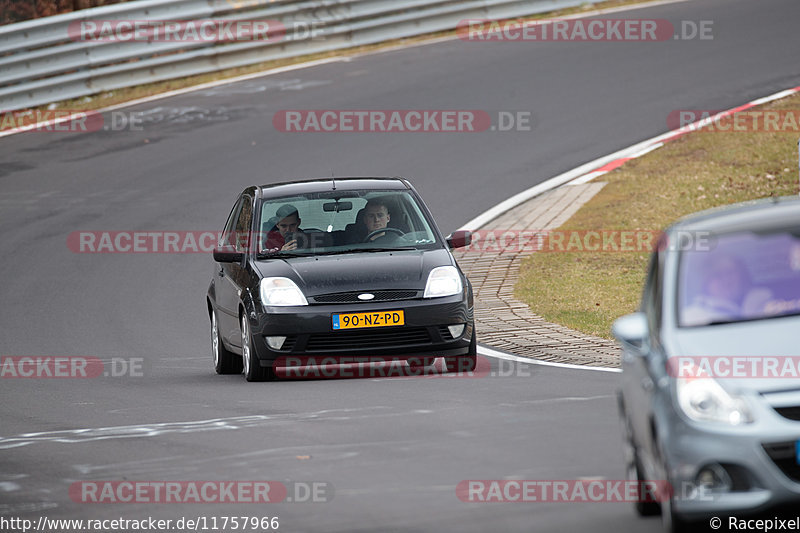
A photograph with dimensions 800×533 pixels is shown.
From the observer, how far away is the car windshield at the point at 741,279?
20.7 feet

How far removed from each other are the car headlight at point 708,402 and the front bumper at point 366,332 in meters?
5.95

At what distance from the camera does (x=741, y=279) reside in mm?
6465

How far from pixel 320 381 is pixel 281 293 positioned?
2.54 ft

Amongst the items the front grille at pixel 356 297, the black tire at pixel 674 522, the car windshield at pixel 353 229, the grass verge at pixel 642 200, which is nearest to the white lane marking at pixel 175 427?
the front grille at pixel 356 297

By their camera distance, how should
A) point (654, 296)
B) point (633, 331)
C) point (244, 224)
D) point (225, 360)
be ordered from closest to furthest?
point (633, 331)
point (654, 296)
point (225, 360)
point (244, 224)

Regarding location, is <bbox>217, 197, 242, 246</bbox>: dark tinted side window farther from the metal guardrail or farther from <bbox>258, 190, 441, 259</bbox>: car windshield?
the metal guardrail

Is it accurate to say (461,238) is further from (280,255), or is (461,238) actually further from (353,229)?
(280,255)

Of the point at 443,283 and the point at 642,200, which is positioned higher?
the point at 642,200

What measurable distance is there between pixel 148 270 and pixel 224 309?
5.26 meters

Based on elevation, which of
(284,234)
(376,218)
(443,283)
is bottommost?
(443,283)

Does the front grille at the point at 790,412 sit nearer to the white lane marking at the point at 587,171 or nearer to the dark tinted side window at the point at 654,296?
the dark tinted side window at the point at 654,296

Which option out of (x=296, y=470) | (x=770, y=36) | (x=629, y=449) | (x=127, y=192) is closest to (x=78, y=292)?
(x=127, y=192)

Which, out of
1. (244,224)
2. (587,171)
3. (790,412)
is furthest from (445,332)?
(587,171)

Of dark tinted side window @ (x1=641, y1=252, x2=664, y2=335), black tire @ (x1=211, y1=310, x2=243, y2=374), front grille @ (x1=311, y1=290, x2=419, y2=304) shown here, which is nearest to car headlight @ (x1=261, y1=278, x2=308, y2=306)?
front grille @ (x1=311, y1=290, x2=419, y2=304)
